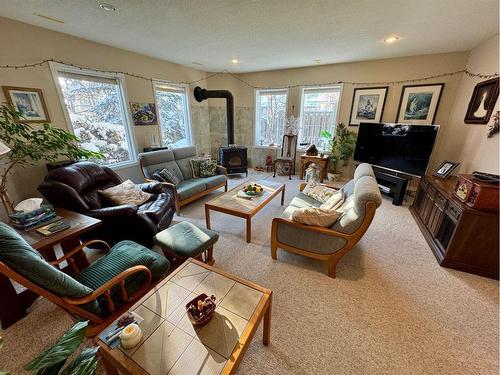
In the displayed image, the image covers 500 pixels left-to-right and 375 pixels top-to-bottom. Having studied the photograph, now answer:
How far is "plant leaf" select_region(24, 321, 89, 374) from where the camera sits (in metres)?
0.63

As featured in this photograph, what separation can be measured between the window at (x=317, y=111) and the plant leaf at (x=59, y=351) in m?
5.32

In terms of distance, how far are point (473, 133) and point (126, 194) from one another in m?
5.09

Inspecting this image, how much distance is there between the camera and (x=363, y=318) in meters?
1.66

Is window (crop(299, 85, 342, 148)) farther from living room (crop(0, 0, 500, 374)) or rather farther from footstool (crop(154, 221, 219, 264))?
footstool (crop(154, 221, 219, 264))

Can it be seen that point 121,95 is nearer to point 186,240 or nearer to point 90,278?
point 186,240

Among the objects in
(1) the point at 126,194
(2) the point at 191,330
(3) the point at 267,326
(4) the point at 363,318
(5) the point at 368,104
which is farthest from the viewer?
(5) the point at 368,104

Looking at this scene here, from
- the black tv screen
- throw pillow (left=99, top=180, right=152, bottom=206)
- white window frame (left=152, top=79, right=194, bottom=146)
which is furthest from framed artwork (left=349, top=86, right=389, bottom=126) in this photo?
throw pillow (left=99, top=180, right=152, bottom=206)

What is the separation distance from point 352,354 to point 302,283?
65 centimetres

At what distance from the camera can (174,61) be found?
4387 millimetres

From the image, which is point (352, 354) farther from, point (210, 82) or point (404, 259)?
point (210, 82)

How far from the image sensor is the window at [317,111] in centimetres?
481

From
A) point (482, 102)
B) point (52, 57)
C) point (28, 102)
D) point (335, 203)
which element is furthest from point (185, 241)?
point (482, 102)

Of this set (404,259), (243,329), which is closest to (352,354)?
(243,329)

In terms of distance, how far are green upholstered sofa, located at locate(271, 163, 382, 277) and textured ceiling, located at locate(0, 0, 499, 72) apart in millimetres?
1881
